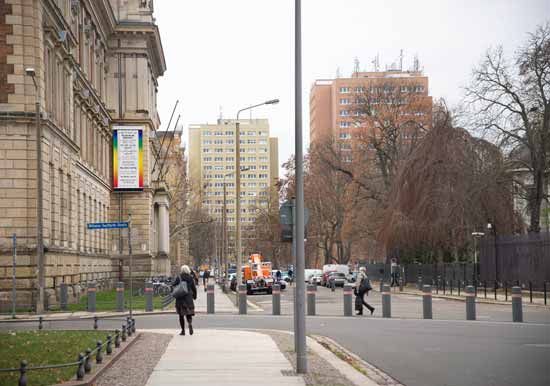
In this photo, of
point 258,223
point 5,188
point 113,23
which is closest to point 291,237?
→ point 5,188

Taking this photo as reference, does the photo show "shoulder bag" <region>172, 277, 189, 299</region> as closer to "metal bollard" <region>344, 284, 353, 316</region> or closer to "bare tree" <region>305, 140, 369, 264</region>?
"metal bollard" <region>344, 284, 353, 316</region>

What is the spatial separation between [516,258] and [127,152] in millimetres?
28287

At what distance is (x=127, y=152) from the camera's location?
62656 millimetres

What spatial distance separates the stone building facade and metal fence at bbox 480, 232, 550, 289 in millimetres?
21398

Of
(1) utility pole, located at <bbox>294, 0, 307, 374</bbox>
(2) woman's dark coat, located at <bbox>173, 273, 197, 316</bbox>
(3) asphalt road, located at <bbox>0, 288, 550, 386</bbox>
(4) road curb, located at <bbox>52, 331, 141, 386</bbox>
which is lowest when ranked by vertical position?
(3) asphalt road, located at <bbox>0, 288, 550, 386</bbox>

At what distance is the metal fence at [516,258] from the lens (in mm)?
43969

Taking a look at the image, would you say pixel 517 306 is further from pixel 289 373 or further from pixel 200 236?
pixel 200 236

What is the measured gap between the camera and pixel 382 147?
237 ft

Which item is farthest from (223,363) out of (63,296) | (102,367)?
(63,296)

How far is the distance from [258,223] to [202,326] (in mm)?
84922

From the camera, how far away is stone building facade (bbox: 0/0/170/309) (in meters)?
35.5

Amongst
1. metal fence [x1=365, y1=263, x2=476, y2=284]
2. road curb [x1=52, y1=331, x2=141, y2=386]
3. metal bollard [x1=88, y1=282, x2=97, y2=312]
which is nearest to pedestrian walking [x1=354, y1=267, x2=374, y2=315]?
metal bollard [x1=88, y1=282, x2=97, y2=312]

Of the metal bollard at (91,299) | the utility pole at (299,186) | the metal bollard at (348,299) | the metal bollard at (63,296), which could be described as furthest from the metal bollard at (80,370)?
the metal bollard at (63,296)

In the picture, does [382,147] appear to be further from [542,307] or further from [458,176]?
[542,307]
